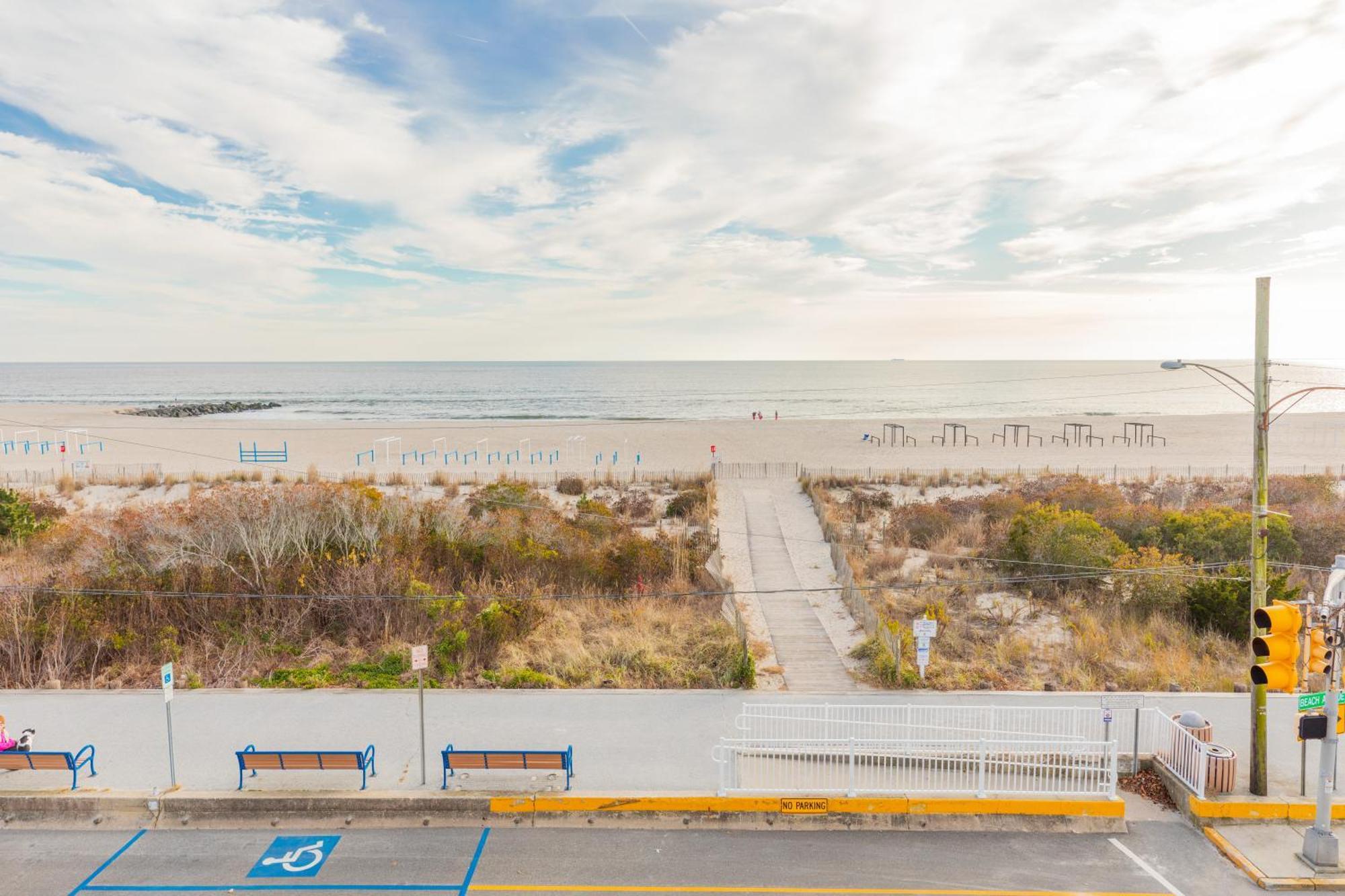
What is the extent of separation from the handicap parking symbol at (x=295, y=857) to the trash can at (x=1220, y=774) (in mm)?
11468

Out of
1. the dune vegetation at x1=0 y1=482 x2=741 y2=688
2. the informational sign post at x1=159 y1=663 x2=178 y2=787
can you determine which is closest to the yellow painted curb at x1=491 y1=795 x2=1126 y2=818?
the dune vegetation at x1=0 y1=482 x2=741 y2=688

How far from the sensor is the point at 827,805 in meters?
10.1

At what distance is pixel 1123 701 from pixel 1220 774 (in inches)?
72.2

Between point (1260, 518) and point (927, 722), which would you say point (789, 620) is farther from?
point (1260, 518)

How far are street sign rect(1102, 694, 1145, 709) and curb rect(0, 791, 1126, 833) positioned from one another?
1374mm

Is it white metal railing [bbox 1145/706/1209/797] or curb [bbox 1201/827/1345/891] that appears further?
white metal railing [bbox 1145/706/1209/797]

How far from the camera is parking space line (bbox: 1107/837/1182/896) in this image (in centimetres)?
877

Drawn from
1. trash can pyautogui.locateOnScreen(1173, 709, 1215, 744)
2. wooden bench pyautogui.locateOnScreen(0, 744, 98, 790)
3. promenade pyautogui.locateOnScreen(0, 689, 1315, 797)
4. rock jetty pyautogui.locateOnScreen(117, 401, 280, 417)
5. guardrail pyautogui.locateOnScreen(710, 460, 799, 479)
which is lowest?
promenade pyautogui.locateOnScreen(0, 689, 1315, 797)

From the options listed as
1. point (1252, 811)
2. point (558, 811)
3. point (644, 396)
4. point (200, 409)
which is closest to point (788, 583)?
point (1252, 811)

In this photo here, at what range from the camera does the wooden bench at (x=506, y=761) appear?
10.2 metres

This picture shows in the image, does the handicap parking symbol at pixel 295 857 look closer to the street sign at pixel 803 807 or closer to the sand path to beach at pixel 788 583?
the street sign at pixel 803 807

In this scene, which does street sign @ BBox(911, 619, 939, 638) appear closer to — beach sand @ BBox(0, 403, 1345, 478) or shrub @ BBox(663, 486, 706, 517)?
shrub @ BBox(663, 486, 706, 517)

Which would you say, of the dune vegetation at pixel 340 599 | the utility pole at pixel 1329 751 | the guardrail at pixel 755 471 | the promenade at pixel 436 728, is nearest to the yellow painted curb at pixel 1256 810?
the promenade at pixel 436 728

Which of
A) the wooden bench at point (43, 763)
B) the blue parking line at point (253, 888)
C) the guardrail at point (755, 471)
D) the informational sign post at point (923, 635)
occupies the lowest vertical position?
the blue parking line at point (253, 888)
